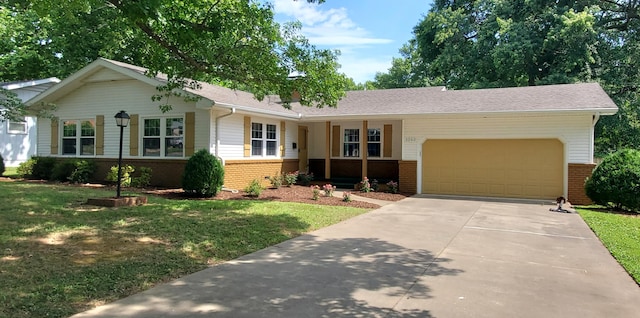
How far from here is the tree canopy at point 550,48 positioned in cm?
2092

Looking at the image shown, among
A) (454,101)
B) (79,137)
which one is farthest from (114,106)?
(454,101)

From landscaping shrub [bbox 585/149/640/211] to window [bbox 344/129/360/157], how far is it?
28.7ft

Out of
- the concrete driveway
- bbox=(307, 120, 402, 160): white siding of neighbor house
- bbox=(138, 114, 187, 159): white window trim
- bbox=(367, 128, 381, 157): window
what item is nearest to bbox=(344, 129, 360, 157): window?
bbox=(307, 120, 402, 160): white siding of neighbor house

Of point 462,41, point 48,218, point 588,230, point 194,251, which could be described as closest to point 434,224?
point 588,230

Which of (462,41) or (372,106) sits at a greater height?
(462,41)

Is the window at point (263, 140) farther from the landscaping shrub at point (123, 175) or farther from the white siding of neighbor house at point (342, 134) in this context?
the landscaping shrub at point (123, 175)

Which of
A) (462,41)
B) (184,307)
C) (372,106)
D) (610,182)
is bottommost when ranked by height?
(184,307)

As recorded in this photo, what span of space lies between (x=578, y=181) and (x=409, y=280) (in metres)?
10.9

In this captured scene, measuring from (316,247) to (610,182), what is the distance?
955 centimetres

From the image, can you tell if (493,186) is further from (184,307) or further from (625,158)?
(184,307)

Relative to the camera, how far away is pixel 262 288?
4664 mm

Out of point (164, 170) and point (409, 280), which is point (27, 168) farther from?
point (409, 280)

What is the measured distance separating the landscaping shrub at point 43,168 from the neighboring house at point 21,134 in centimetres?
675

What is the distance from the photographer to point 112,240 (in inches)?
257
